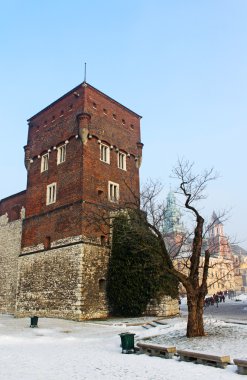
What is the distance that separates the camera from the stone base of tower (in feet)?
72.6

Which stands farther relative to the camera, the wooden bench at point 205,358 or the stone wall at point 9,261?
the stone wall at point 9,261

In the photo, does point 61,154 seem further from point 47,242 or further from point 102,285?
point 102,285

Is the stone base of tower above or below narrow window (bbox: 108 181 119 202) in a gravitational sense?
below

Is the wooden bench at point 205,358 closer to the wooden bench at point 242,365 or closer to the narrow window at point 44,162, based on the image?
the wooden bench at point 242,365

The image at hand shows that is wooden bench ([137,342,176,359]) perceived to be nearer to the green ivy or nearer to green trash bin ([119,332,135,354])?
green trash bin ([119,332,135,354])

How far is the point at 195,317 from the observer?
13312 mm

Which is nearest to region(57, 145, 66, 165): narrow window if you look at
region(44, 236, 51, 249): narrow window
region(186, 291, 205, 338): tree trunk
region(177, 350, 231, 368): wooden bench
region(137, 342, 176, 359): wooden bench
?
region(44, 236, 51, 249): narrow window

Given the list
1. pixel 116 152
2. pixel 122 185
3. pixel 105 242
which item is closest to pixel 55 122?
pixel 116 152

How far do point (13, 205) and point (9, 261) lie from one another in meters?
5.39

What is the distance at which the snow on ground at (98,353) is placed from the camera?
845 cm

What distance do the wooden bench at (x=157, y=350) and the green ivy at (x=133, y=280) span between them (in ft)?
34.7

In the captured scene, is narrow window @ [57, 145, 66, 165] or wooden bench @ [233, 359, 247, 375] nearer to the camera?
wooden bench @ [233, 359, 247, 375]

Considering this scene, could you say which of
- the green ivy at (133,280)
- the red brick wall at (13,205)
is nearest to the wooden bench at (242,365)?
the green ivy at (133,280)

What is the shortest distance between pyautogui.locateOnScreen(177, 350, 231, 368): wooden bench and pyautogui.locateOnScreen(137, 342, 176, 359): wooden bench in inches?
18.9
